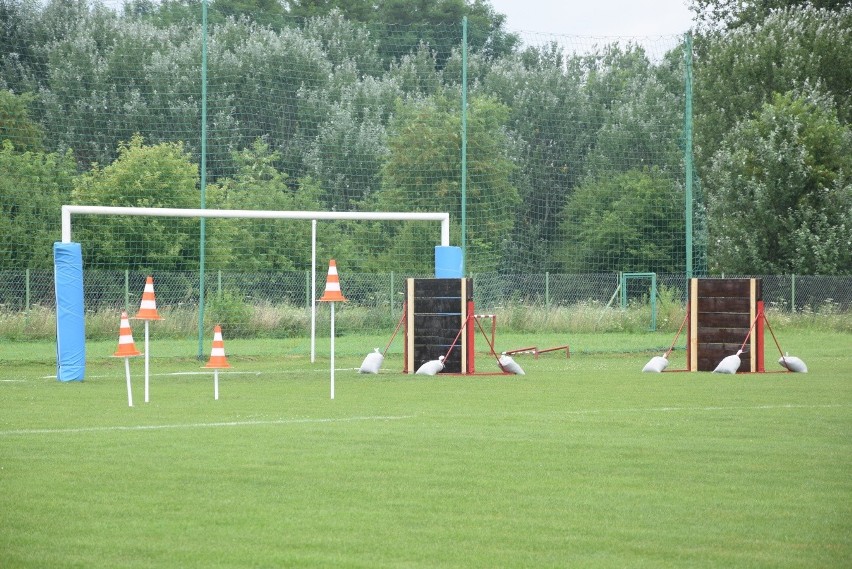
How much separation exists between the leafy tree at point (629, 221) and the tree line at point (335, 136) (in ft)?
0.16

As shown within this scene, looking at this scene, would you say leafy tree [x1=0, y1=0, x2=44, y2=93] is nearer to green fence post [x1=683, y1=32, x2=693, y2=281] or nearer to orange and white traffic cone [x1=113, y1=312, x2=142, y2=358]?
orange and white traffic cone [x1=113, y1=312, x2=142, y2=358]

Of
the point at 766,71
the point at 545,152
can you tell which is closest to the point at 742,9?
the point at 766,71

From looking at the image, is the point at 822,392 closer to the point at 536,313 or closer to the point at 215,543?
the point at 215,543

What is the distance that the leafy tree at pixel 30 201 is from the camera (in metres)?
23.4

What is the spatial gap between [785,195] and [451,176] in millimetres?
18999

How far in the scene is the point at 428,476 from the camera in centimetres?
907

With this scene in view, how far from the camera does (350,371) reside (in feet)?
68.6

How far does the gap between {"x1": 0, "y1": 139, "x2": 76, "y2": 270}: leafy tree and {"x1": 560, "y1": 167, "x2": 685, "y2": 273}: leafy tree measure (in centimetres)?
1101

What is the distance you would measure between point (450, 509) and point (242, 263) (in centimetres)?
2132

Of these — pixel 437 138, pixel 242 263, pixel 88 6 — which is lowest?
pixel 242 263

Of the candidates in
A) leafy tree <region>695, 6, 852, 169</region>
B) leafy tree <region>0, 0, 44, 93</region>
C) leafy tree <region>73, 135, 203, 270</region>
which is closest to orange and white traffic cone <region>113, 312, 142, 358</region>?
leafy tree <region>73, 135, 203, 270</region>

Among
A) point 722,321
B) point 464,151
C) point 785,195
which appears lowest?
point 722,321

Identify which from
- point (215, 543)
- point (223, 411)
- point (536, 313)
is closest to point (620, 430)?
point (223, 411)

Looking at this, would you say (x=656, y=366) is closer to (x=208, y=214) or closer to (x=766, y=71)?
(x=208, y=214)
